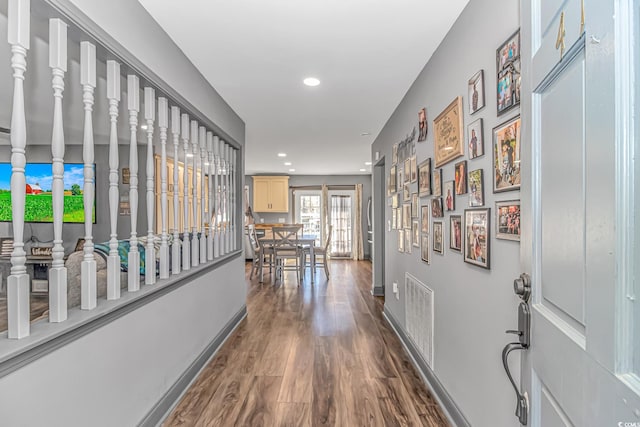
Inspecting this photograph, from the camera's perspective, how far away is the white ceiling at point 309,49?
1.85 metres

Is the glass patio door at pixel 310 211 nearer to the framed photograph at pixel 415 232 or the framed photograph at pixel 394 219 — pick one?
the framed photograph at pixel 394 219

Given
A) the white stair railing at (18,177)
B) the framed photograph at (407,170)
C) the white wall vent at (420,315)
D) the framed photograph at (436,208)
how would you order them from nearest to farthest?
the white stair railing at (18,177) → the framed photograph at (436,208) → the white wall vent at (420,315) → the framed photograph at (407,170)

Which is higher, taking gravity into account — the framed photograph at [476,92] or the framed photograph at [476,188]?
the framed photograph at [476,92]

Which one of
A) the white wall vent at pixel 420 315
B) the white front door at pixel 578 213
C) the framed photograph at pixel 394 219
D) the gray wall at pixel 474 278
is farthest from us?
the framed photograph at pixel 394 219

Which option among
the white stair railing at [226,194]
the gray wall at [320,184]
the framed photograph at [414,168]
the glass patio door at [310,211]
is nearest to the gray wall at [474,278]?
the framed photograph at [414,168]

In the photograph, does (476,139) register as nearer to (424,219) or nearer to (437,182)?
(437,182)

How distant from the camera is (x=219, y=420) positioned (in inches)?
79.1

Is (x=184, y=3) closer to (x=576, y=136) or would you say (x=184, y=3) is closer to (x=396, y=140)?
(x=576, y=136)

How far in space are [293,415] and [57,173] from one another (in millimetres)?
1780

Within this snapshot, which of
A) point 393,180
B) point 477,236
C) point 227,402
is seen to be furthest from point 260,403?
point 393,180

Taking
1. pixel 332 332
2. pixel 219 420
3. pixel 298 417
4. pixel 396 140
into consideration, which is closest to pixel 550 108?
pixel 298 417

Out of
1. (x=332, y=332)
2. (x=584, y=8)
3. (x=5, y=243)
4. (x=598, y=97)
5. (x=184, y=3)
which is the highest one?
(x=184, y=3)

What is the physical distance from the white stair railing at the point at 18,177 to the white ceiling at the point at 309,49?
0.80 m

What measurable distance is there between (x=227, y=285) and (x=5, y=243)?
129 inches
